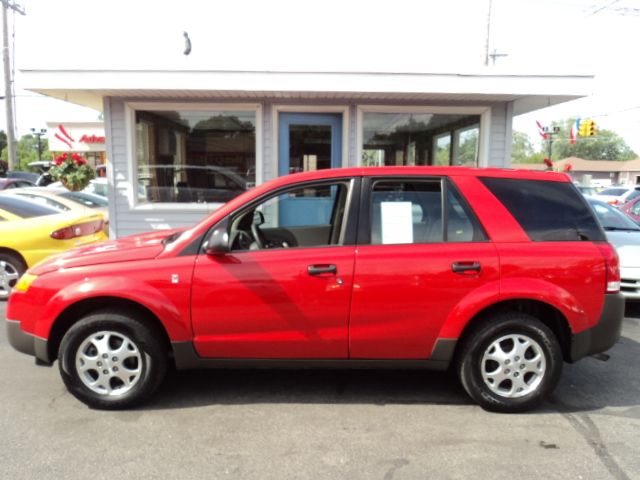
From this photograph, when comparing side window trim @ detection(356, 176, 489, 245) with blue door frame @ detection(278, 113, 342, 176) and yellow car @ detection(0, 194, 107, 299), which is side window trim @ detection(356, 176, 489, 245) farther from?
yellow car @ detection(0, 194, 107, 299)

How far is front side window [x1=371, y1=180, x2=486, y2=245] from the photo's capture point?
3.37 meters

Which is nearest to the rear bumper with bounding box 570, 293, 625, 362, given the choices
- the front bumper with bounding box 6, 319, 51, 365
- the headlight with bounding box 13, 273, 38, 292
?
the front bumper with bounding box 6, 319, 51, 365

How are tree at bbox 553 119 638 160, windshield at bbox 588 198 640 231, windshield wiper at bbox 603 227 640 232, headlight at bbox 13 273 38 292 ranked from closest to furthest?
headlight at bbox 13 273 38 292 < windshield wiper at bbox 603 227 640 232 < windshield at bbox 588 198 640 231 < tree at bbox 553 119 638 160

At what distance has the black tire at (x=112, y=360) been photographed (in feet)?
10.8

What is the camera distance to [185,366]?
3396 millimetres

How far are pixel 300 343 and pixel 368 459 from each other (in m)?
0.87

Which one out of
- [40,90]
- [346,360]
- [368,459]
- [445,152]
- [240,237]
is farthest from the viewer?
[445,152]

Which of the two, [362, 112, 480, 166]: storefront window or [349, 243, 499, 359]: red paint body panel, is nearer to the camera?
[349, 243, 499, 359]: red paint body panel

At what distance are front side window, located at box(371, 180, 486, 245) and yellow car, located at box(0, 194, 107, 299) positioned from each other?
4975 millimetres

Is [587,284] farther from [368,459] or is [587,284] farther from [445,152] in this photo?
[445,152]

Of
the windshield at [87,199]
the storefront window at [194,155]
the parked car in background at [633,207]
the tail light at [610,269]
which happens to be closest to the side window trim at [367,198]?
the tail light at [610,269]

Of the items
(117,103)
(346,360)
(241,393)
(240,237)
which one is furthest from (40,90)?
(346,360)

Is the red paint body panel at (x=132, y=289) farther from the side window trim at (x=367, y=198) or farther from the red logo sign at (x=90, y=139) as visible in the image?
Result: the red logo sign at (x=90, y=139)

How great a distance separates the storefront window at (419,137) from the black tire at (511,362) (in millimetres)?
5102
